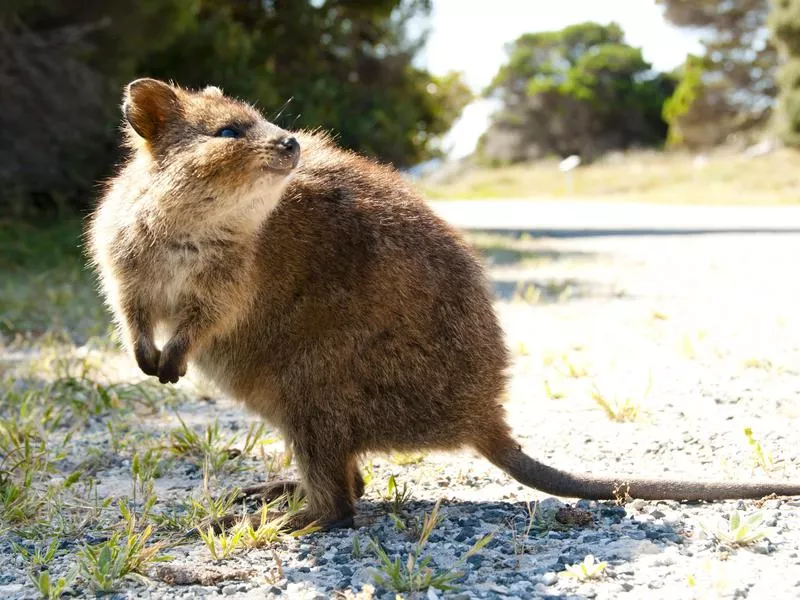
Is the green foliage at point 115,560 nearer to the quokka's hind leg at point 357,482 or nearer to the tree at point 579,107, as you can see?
the quokka's hind leg at point 357,482

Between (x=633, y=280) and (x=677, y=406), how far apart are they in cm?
479

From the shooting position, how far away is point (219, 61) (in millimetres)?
10328

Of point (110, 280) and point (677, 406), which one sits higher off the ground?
point (110, 280)

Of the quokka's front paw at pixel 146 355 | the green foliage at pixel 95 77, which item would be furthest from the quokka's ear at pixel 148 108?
the green foliage at pixel 95 77

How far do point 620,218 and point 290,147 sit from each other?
1511 cm

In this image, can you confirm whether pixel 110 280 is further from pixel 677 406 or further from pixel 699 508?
pixel 677 406

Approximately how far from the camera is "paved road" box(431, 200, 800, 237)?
14406 mm

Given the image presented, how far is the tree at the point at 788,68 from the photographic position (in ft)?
89.6

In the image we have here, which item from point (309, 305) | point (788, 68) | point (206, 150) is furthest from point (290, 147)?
point (788, 68)

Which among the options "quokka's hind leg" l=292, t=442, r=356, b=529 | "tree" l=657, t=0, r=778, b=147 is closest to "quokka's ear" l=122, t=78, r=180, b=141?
"quokka's hind leg" l=292, t=442, r=356, b=529

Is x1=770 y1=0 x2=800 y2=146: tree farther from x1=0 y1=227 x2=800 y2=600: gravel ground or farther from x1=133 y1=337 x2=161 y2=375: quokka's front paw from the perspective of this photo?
x1=133 y1=337 x2=161 y2=375: quokka's front paw

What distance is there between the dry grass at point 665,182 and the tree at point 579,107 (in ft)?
50.3

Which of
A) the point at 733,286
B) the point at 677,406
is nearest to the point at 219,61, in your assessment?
the point at 733,286

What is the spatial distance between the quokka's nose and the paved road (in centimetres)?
994
